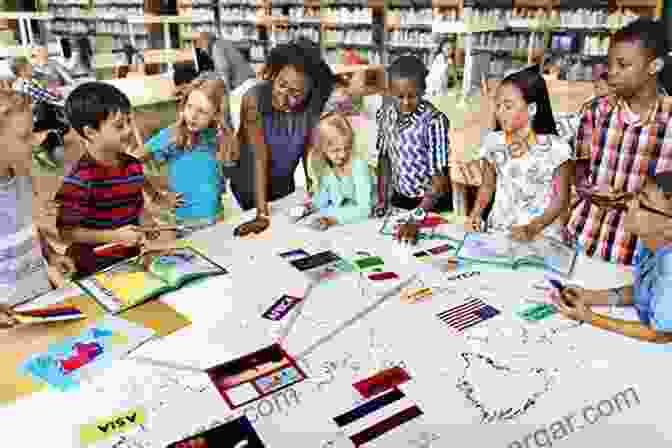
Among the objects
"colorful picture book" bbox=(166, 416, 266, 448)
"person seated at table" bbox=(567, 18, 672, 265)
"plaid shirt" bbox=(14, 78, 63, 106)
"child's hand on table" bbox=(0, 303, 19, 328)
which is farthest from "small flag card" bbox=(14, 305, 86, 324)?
"plaid shirt" bbox=(14, 78, 63, 106)

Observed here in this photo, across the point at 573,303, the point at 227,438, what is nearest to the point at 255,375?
the point at 227,438

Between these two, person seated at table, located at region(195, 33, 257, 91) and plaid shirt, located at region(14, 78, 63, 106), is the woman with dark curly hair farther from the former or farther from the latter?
person seated at table, located at region(195, 33, 257, 91)

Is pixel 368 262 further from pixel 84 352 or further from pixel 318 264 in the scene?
pixel 84 352

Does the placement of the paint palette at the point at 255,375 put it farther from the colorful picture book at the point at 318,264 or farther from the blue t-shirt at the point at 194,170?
the blue t-shirt at the point at 194,170

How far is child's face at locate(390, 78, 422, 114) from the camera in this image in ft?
6.59

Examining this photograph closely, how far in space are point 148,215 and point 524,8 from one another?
786 cm

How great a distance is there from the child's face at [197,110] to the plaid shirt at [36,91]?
8.97 feet

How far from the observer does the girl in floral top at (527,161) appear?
1.70 meters

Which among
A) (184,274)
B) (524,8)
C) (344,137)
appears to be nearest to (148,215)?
(184,274)

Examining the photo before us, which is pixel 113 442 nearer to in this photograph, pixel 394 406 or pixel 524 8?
pixel 394 406

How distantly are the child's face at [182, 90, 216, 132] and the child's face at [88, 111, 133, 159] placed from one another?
245 millimetres

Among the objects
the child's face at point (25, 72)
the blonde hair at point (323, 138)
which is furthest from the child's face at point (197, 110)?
the child's face at point (25, 72)

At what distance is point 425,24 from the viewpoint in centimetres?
899

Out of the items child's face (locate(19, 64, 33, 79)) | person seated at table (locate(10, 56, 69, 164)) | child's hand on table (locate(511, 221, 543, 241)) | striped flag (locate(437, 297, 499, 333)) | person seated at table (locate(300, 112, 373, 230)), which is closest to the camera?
striped flag (locate(437, 297, 499, 333))
